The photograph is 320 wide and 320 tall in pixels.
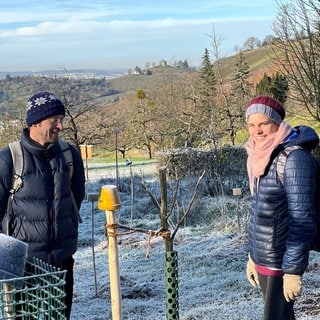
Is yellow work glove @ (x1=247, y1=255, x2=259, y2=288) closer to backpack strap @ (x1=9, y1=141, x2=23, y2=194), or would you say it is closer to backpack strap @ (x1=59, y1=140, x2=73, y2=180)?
backpack strap @ (x1=59, y1=140, x2=73, y2=180)

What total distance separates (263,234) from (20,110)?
539 inches

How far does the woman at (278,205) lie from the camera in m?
2.51

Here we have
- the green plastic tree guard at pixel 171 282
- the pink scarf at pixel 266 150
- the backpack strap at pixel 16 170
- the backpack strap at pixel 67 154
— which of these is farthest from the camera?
the backpack strap at pixel 67 154

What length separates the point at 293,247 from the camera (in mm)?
2527

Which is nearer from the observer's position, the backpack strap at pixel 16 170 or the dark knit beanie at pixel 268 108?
the dark knit beanie at pixel 268 108

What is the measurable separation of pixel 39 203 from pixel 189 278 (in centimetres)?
345

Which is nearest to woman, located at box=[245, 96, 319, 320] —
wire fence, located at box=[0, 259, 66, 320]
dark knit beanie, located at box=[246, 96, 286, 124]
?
dark knit beanie, located at box=[246, 96, 286, 124]

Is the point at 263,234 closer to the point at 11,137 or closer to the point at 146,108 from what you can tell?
the point at 11,137

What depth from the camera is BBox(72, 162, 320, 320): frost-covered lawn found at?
482 cm

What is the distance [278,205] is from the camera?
8.54ft

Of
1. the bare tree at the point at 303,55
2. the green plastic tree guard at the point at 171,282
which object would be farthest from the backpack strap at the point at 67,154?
the bare tree at the point at 303,55

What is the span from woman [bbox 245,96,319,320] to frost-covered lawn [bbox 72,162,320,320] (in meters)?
1.67

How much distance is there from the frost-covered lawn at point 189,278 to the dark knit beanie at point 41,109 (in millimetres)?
1667

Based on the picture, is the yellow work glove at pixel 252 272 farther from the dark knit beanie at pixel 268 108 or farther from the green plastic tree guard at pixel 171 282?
the dark knit beanie at pixel 268 108
